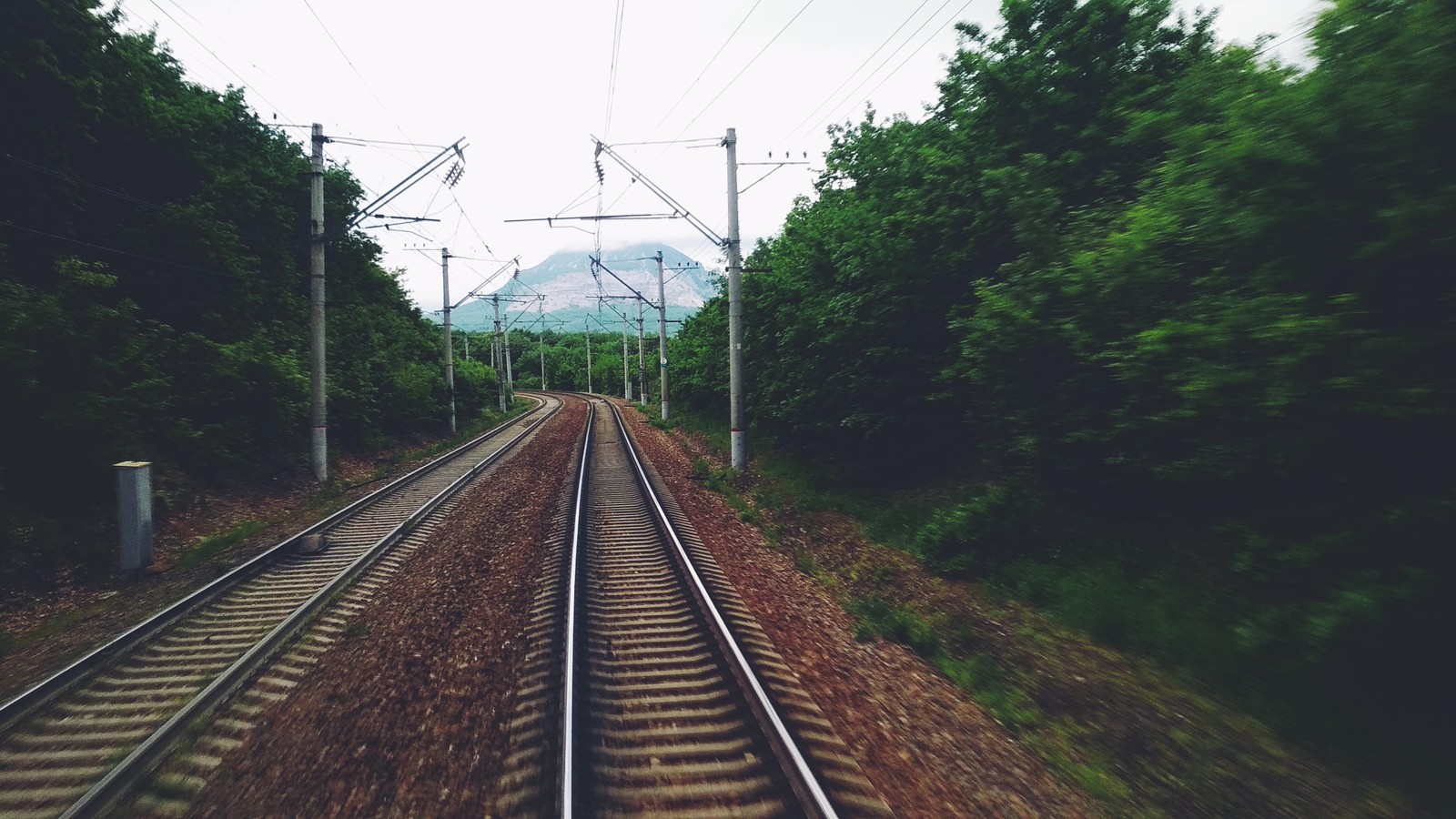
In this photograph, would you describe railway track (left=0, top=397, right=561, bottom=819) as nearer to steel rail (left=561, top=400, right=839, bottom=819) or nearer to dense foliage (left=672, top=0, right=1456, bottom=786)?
steel rail (left=561, top=400, right=839, bottom=819)

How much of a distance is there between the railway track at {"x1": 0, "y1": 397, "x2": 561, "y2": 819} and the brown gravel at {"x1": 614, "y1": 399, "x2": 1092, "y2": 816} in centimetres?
513

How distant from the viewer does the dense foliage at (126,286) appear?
8633 millimetres

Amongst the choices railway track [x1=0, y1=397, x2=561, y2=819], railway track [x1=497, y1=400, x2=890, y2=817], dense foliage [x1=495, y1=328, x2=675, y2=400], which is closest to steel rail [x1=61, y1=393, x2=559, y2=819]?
railway track [x1=0, y1=397, x2=561, y2=819]

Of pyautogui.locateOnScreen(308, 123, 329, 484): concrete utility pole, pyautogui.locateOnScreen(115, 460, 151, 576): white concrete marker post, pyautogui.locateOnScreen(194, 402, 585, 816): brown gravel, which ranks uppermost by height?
pyautogui.locateOnScreen(308, 123, 329, 484): concrete utility pole

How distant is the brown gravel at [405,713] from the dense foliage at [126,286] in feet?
19.1

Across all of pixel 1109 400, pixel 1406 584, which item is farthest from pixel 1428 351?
pixel 1109 400

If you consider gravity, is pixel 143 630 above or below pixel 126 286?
below

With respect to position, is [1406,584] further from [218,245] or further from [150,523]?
[218,245]

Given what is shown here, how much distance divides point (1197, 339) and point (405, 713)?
7693mm

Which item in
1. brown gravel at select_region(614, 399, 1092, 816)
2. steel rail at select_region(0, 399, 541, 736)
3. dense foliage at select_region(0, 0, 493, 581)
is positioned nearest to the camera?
brown gravel at select_region(614, 399, 1092, 816)

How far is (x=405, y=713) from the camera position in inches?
192

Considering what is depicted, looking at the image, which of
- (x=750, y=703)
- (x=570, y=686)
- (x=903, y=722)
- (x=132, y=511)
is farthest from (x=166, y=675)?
(x=903, y=722)

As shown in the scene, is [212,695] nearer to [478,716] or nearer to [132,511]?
[478,716]

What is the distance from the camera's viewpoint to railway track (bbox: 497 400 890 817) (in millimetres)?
3797
